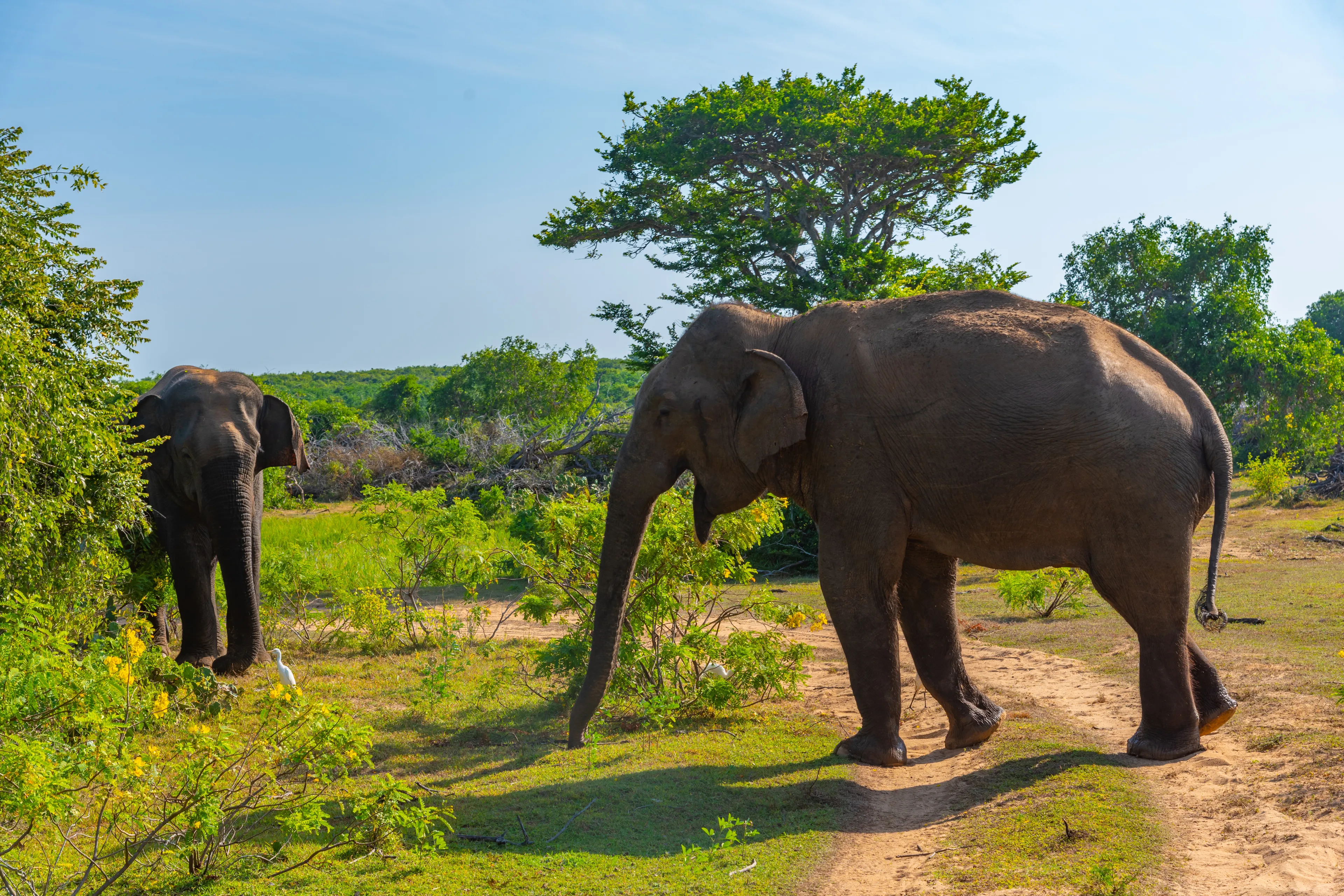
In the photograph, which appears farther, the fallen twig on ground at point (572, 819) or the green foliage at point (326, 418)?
the green foliage at point (326, 418)

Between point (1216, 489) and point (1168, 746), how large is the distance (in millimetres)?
1603

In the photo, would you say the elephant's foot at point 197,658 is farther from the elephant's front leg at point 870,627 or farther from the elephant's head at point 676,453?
the elephant's front leg at point 870,627

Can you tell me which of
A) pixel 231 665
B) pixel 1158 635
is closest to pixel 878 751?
pixel 1158 635

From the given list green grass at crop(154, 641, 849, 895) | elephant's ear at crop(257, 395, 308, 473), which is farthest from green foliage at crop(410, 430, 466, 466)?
green grass at crop(154, 641, 849, 895)

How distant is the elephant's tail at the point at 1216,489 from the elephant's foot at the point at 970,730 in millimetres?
1657

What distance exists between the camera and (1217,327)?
38.6 metres

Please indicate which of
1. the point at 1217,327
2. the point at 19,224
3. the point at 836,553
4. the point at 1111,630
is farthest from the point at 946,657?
the point at 1217,327

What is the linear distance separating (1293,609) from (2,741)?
12255 mm

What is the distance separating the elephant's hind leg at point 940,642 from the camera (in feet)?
24.8

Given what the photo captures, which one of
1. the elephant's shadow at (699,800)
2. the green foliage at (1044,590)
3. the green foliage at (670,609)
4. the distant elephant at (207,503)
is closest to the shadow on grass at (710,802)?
the elephant's shadow at (699,800)

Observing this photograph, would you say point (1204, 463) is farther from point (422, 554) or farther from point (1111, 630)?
point (422, 554)

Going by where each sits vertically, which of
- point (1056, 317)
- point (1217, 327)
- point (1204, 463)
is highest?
point (1217, 327)

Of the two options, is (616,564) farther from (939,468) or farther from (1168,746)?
(1168,746)

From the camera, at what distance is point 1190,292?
134 feet
